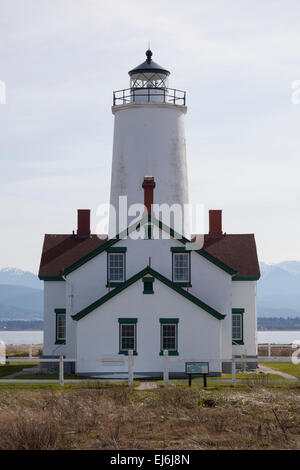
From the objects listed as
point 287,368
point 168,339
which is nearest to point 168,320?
point 168,339

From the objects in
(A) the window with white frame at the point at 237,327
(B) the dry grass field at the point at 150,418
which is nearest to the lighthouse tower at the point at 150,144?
(A) the window with white frame at the point at 237,327

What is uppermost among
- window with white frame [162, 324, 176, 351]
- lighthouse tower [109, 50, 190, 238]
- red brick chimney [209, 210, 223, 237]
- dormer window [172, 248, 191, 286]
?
lighthouse tower [109, 50, 190, 238]

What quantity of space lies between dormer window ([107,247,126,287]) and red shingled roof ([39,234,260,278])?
12.2 ft

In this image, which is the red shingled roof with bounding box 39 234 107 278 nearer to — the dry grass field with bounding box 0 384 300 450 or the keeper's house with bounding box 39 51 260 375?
the keeper's house with bounding box 39 51 260 375

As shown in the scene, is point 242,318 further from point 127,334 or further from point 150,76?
point 150,76

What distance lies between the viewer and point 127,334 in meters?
31.3

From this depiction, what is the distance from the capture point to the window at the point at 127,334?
3117 cm

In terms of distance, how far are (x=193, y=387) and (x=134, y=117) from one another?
16479mm

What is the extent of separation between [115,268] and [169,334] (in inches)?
144

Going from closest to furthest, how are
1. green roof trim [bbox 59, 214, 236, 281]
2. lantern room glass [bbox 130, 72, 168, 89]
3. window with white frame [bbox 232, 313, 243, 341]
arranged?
green roof trim [bbox 59, 214, 236, 281], window with white frame [bbox 232, 313, 243, 341], lantern room glass [bbox 130, 72, 168, 89]

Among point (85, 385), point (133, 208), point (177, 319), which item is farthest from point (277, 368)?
point (85, 385)

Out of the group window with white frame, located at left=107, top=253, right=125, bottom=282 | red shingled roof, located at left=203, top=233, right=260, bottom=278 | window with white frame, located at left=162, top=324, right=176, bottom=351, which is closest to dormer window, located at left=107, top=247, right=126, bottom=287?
window with white frame, located at left=107, top=253, right=125, bottom=282

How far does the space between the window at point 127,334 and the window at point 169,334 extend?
3.23 ft

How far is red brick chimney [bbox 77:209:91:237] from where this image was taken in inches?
1556
